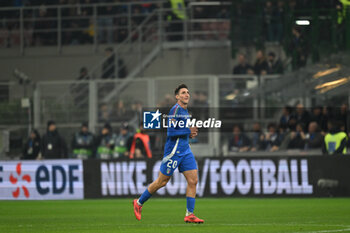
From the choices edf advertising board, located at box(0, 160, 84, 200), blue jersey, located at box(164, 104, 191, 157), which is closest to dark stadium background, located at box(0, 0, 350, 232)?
edf advertising board, located at box(0, 160, 84, 200)

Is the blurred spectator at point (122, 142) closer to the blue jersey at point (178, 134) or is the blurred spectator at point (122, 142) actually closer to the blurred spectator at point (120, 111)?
the blurred spectator at point (120, 111)

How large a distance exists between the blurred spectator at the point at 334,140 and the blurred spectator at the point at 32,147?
8.84 metres

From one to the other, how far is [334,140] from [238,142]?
3.18 m

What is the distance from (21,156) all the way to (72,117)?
6.94ft

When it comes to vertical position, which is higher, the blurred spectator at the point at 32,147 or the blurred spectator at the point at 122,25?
the blurred spectator at the point at 122,25

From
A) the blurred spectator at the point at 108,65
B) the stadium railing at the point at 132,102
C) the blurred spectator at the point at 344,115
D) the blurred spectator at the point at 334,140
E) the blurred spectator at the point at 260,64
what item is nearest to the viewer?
the blurred spectator at the point at 334,140

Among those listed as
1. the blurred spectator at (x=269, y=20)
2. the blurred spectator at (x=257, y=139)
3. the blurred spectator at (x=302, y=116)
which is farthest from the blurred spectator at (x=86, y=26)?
the blurred spectator at (x=302, y=116)

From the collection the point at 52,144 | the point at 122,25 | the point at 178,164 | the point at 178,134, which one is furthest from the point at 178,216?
the point at 122,25

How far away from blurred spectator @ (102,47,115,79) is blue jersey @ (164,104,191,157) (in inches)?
619

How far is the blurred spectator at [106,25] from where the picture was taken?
29047 millimetres

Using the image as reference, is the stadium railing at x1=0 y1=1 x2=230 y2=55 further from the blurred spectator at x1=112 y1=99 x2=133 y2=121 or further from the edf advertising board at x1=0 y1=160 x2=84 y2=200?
the edf advertising board at x1=0 y1=160 x2=84 y2=200

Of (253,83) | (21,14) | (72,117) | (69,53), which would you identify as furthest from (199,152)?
(21,14)

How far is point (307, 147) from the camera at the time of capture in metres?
22.2

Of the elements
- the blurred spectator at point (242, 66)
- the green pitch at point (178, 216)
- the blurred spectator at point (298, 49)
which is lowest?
the green pitch at point (178, 216)
